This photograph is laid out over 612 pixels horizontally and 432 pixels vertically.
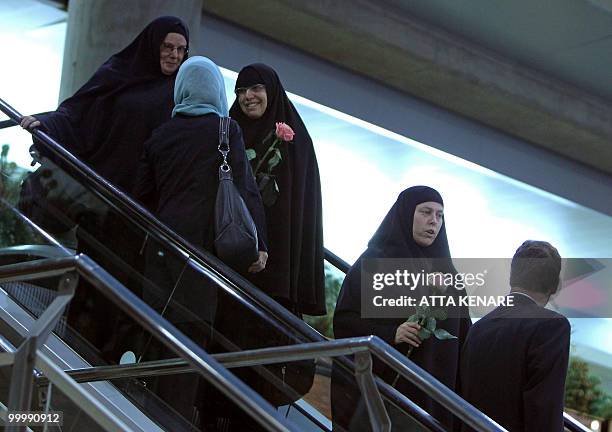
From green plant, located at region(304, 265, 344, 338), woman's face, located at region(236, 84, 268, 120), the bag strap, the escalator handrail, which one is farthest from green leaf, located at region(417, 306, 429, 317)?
green plant, located at region(304, 265, 344, 338)

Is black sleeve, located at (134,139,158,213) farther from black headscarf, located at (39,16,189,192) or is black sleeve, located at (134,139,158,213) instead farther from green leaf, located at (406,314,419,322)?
green leaf, located at (406,314,419,322)

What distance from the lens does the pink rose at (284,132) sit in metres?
5.10

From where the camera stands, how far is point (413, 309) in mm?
4680

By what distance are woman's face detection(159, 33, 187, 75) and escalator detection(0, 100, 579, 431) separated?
3.34 feet

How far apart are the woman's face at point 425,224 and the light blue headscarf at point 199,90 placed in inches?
37.1

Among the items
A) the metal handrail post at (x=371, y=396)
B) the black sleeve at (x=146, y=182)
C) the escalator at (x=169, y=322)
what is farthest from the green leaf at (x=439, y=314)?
the black sleeve at (x=146, y=182)

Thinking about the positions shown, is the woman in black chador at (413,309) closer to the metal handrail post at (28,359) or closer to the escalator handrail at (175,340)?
the escalator handrail at (175,340)

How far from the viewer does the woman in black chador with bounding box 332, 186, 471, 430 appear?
→ 4.50 metres

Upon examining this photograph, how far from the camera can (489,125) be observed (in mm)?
12086

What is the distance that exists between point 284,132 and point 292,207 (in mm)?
352

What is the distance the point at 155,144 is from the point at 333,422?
1401 millimetres

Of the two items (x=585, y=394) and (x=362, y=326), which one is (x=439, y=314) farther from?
(x=585, y=394)

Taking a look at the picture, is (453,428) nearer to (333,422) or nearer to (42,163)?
(333,422)

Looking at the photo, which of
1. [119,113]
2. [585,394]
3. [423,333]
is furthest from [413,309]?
[585,394]
